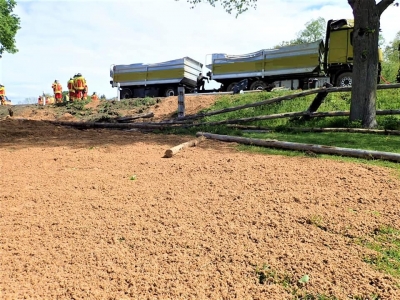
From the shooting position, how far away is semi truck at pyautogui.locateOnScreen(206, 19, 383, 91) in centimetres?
1542

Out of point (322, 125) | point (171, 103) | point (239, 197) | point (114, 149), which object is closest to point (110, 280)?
point (239, 197)

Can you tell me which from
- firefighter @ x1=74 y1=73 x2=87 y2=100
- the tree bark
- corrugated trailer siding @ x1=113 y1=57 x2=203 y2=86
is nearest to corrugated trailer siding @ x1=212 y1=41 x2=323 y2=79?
corrugated trailer siding @ x1=113 y1=57 x2=203 y2=86

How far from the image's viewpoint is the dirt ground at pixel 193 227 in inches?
102

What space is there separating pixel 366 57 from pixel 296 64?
8959 millimetres

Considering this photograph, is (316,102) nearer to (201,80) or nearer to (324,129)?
(324,129)

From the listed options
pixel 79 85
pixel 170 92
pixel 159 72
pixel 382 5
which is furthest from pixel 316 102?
pixel 79 85

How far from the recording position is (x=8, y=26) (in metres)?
26.4

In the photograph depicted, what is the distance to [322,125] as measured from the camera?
9547mm

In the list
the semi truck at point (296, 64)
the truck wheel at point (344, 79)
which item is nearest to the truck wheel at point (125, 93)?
the semi truck at point (296, 64)

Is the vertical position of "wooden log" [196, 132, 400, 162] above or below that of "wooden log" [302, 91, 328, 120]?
below

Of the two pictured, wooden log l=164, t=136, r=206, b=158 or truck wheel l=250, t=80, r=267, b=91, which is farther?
truck wheel l=250, t=80, r=267, b=91

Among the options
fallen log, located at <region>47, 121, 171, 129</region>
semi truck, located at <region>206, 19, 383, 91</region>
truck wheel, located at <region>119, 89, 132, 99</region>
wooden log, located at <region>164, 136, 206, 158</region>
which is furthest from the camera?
truck wheel, located at <region>119, 89, 132, 99</region>

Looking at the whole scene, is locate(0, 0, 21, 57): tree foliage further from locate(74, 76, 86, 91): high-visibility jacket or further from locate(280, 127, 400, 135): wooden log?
locate(280, 127, 400, 135): wooden log

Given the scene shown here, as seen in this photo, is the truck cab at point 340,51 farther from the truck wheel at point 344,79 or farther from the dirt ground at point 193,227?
the dirt ground at point 193,227
